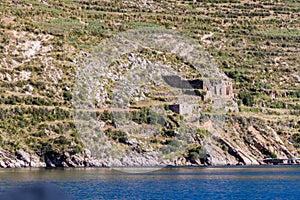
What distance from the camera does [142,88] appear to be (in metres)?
78.5

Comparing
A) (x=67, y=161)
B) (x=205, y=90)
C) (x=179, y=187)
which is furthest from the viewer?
(x=205, y=90)

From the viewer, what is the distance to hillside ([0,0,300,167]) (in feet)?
232

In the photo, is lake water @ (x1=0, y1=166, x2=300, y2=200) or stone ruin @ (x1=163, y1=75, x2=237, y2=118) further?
stone ruin @ (x1=163, y1=75, x2=237, y2=118)

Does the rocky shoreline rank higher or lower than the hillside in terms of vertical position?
lower

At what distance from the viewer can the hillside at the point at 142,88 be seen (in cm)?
7056

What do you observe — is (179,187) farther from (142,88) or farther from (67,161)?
(142,88)

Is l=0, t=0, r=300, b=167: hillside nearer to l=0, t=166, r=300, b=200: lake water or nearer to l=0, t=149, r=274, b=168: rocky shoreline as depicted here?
l=0, t=149, r=274, b=168: rocky shoreline

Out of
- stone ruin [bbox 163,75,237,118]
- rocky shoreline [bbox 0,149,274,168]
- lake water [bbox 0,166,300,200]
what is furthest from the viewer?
stone ruin [bbox 163,75,237,118]

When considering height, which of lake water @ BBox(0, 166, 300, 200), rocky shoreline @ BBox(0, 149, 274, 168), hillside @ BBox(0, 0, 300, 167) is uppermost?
hillside @ BBox(0, 0, 300, 167)

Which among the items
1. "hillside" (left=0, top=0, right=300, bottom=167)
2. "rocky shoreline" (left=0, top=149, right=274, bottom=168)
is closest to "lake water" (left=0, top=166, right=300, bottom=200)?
"rocky shoreline" (left=0, top=149, right=274, bottom=168)

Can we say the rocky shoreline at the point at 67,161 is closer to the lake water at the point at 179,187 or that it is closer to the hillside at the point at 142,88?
the hillside at the point at 142,88

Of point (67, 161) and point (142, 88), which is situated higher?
point (142, 88)

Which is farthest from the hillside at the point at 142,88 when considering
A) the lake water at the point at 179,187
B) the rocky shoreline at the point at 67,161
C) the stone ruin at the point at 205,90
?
the lake water at the point at 179,187

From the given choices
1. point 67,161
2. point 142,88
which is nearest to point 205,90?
point 142,88
